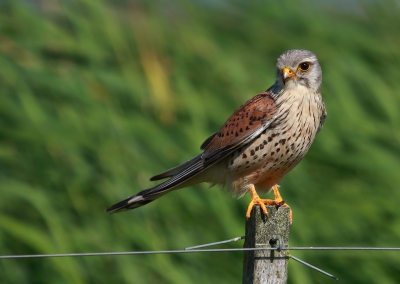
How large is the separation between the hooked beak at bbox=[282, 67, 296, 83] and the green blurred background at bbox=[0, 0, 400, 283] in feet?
2.49

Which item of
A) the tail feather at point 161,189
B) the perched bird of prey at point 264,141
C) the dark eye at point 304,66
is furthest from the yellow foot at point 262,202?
the dark eye at point 304,66

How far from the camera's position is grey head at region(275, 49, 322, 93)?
431cm

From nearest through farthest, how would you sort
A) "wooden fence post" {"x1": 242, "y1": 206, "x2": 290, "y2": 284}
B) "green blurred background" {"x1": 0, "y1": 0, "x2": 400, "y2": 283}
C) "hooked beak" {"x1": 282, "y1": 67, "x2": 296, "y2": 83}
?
"wooden fence post" {"x1": 242, "y1": 206, "x2": 290, "y2": 284}
"hooked beak" {"x1": 282, "y1": 67, "x2": 296, "y2": 83}
"green blurred background" {"x1": 0, "y1": 0, "x2": 400, "y2": 283}

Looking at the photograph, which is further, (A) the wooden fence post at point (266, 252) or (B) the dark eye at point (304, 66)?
(B) the dark eye at point (304, 66)

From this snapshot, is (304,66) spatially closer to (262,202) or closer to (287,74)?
(287,74)

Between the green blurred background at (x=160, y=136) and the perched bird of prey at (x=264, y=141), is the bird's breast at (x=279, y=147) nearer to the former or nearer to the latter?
the perched bird of prey at (x=264, y=141)

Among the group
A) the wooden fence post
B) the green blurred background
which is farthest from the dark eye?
the wooden fence post

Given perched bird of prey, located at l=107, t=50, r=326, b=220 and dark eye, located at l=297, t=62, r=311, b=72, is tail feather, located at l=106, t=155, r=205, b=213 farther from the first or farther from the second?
dark eye, located at l=297, t=62, r=311, b=72

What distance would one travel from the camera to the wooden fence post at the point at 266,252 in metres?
2.95

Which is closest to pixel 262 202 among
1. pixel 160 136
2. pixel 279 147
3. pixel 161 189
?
pixel 279 147

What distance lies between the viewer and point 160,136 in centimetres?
568

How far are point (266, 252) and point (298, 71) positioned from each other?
1625 mm

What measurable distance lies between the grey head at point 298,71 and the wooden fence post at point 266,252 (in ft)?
4.48

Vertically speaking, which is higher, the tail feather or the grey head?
the grey head
